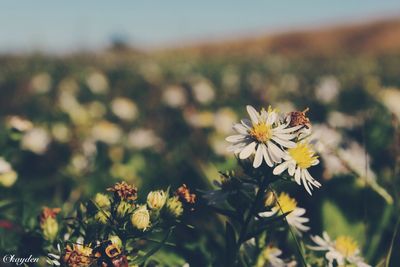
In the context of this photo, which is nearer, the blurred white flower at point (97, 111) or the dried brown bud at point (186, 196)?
the dried brown bud at point (186, 196)

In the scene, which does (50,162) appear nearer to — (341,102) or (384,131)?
(384,131)

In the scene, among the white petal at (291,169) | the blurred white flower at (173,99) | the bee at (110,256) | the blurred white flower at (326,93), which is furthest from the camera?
the blurred white flower at (173,99)

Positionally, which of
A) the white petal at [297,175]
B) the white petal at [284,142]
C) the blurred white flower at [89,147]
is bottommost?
the blurred white flower at [89,147]

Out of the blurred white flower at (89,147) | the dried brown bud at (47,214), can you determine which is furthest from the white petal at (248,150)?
the blurred white flower at (89,147)

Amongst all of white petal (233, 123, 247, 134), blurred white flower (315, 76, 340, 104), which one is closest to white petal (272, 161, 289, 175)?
white petal (233, 123, 247, 134)

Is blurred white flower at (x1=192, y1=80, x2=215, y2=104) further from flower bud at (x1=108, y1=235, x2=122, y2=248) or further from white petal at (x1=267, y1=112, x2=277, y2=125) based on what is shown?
flower bud at (x1=108, y1=235, x2=122, y2=248)

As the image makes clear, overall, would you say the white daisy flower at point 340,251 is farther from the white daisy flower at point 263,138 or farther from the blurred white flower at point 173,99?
the blurred white flower at point 173,99

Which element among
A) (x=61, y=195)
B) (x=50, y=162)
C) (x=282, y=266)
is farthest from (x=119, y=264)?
(x=50, y=162)
